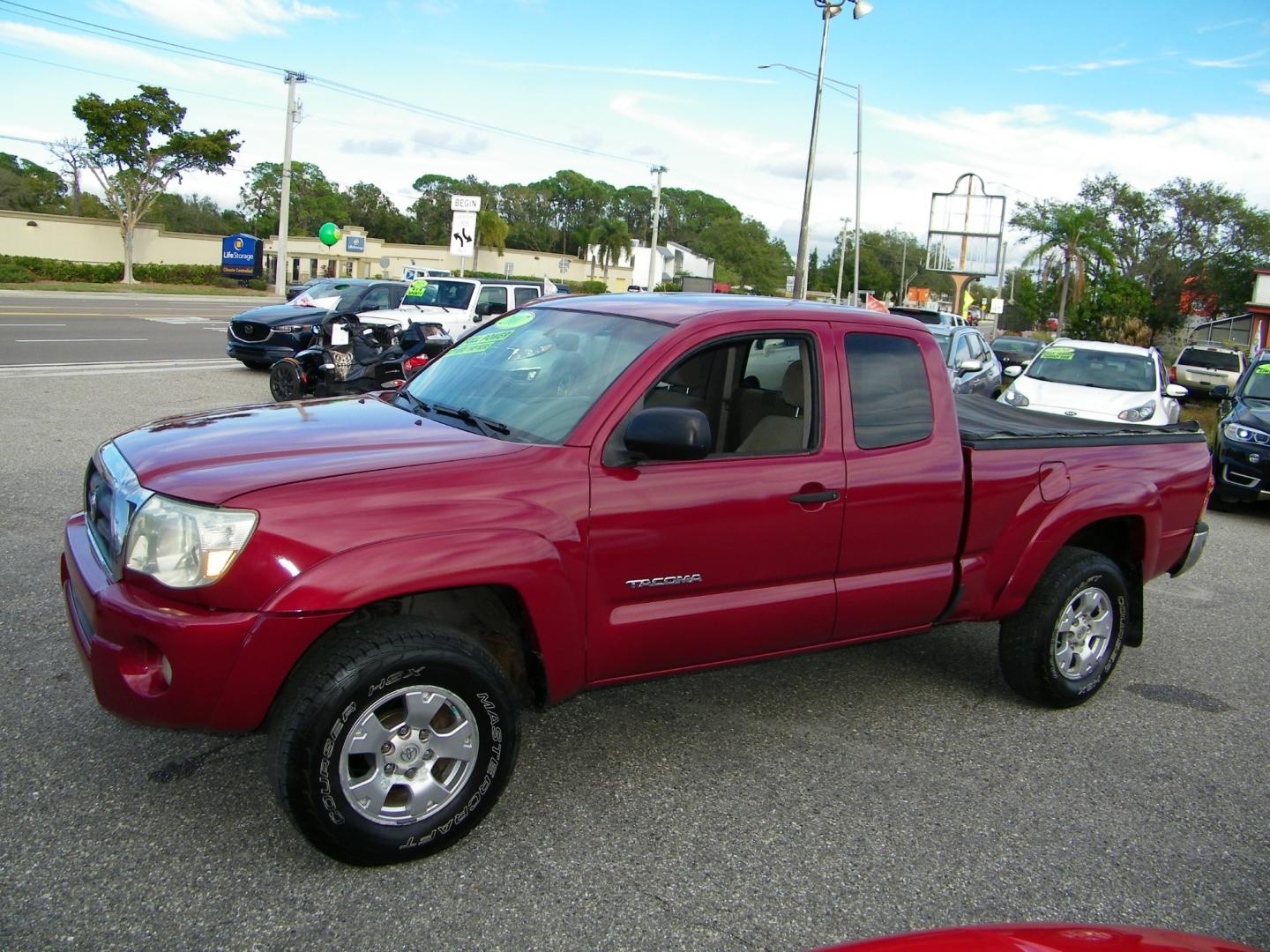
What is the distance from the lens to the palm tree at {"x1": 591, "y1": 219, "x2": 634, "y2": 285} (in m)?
80.4

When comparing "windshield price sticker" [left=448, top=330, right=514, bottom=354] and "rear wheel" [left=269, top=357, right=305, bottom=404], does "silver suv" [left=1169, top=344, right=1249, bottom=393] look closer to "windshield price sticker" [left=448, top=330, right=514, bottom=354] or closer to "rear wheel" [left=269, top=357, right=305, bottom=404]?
"rear wheel" [left=269, top=357, right=305, bottom=404]

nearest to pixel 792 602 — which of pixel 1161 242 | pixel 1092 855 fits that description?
pixel 1092 855

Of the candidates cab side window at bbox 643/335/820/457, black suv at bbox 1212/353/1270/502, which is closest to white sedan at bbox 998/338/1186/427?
black suv at bbox 1212/353/1270/502

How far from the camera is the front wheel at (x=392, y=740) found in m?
2.92

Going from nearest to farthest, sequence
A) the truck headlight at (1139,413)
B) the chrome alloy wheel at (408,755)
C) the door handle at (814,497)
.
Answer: the chrome alloy wheel at (408,755)
the door handle at (814,497)
the truck headlight at (1139,413)

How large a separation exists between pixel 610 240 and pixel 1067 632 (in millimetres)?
78237

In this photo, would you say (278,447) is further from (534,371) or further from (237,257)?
(237,257)

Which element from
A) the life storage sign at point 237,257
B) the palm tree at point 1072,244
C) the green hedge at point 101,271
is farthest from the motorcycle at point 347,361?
the palm tree at point 1072,244

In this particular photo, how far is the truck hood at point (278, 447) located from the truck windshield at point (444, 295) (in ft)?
39.8

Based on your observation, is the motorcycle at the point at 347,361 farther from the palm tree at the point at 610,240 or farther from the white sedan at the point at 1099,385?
the palm tree at the point at 610,240

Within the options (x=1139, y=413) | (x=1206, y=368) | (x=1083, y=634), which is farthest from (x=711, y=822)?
(x=1206, y=368)

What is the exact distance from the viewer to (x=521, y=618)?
335cm

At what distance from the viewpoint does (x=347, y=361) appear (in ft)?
36.9

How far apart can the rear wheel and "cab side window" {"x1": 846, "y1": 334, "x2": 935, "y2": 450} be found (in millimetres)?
7959
